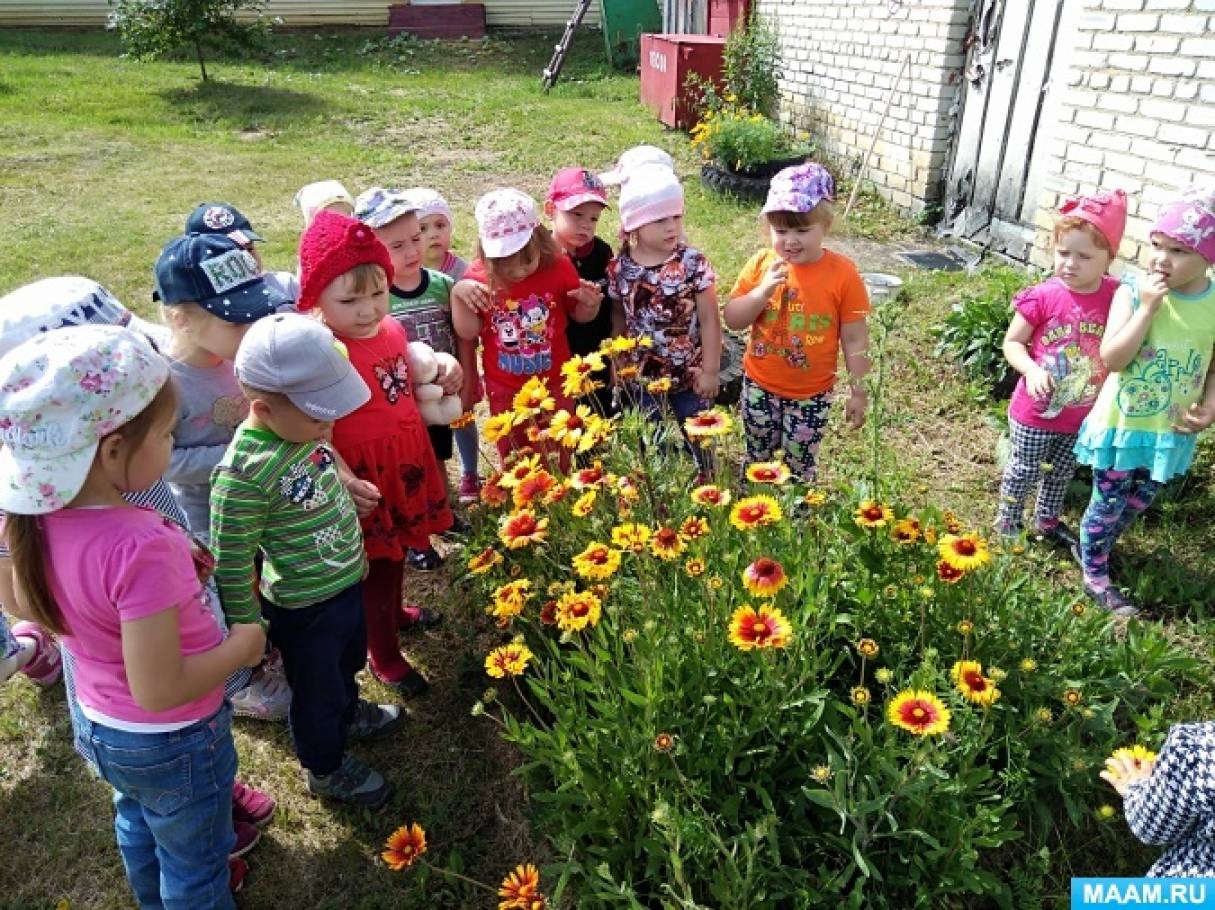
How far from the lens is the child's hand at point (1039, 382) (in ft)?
9.82

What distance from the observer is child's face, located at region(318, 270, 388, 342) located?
7.66 ft

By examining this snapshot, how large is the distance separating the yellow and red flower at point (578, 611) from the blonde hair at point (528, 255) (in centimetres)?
142

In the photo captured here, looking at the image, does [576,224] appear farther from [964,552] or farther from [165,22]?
[165,22]

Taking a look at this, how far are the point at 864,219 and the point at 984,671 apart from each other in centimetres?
618

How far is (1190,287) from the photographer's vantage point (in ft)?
9.20

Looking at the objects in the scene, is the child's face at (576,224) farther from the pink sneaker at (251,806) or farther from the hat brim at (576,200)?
the pink sneaker at (251,806)

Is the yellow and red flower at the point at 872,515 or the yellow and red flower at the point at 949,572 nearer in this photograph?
the yellow and red flower at the point at 949,572

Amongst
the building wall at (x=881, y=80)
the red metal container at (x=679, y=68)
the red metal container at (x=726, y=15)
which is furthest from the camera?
the red metal container at (x=679, y=68)

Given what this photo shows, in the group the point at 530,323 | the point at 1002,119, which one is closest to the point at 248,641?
the point at 530,323

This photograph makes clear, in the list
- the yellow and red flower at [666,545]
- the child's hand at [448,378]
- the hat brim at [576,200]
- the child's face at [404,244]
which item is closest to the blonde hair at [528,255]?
the hat brim at [576,200]

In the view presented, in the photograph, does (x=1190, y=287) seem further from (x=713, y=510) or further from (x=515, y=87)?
(x=515, y=87)

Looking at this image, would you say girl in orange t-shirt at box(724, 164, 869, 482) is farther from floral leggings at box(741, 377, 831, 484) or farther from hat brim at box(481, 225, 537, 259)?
hat brim at box(481, 225, 537, 259)

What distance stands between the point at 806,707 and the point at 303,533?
4.14 feet

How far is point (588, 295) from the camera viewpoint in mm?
3049
